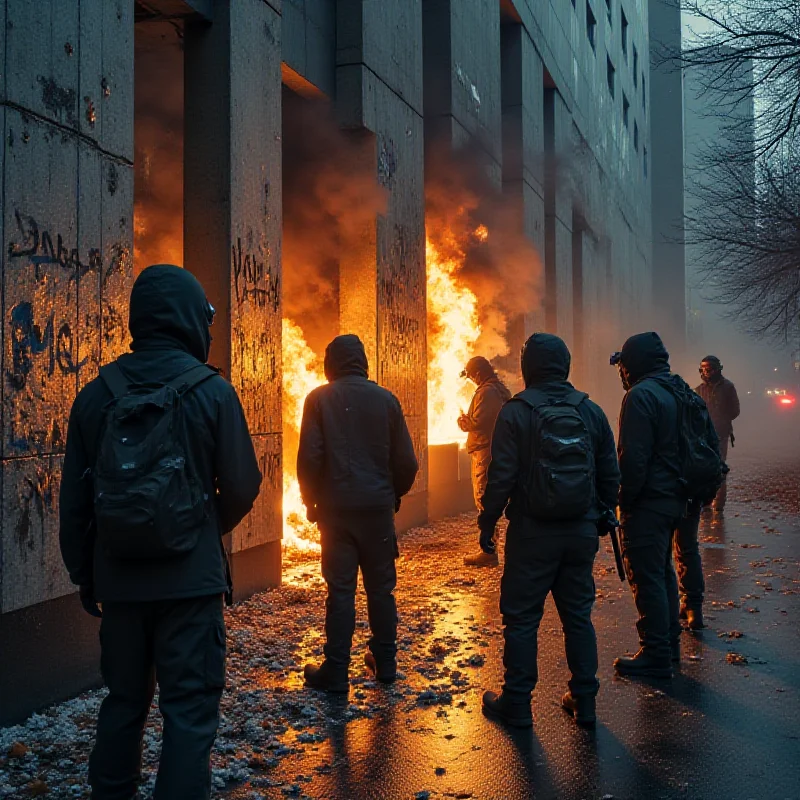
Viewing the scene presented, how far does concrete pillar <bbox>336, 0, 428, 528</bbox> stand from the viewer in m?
9.74

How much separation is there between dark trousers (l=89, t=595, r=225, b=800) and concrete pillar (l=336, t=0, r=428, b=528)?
6923 mm

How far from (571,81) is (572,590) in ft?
62.7

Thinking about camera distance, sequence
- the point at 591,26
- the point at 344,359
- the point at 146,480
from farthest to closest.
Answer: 1. the point at 591,26
2. the point at 344,359
3. the point at 146,480

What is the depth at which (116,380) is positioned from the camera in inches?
120

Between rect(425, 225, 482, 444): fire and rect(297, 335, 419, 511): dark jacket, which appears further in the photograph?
rect(425, 225, 482, 444): fire

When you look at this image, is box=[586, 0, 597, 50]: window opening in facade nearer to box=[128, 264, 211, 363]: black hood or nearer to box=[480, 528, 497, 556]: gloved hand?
box=[480, 528, 497, 556]: gloved hand

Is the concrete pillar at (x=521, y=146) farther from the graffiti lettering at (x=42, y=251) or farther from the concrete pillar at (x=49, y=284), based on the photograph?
the graffiti lettering at (x=42, y=251)

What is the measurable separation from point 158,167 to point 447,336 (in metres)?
5.63

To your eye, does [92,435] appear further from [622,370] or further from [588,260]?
[588,260]

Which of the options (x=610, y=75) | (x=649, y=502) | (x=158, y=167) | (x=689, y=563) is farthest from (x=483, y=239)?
(x=610, y=75)

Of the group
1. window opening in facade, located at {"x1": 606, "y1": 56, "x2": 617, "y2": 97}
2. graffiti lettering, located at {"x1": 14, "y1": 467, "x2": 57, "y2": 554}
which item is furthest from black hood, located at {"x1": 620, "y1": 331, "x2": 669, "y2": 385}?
window opening in facade, located at {"x1": 606, "y1": 56, "x2": 617, "y2": 97}

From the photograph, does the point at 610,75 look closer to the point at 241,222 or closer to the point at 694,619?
the point at 241,222

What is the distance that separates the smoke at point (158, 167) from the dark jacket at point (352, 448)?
483 cm

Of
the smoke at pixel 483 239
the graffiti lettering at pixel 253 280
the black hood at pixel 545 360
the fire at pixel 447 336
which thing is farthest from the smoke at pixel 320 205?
the black hood at pixel 545 360
